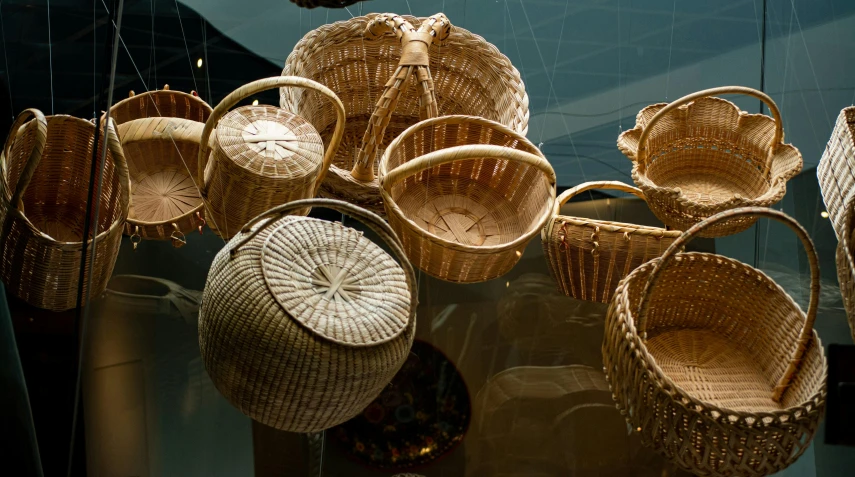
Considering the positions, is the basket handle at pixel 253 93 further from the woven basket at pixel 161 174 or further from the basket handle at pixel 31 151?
the basket handle at pixel 31 151

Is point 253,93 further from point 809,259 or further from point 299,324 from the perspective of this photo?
point 809,259

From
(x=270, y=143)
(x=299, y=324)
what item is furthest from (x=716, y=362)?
(x=270, y=143)

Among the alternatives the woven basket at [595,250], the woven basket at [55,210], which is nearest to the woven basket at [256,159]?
the woven basket at [55,210]

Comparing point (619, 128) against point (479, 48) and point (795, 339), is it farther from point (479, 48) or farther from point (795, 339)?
point (795, 339)

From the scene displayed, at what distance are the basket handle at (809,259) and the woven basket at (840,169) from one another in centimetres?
8

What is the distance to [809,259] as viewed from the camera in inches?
90.6

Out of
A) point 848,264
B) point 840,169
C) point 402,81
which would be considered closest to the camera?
point 848,264

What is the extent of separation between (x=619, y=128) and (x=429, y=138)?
2.38 ft

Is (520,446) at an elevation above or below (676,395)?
below

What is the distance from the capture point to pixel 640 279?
2469mm

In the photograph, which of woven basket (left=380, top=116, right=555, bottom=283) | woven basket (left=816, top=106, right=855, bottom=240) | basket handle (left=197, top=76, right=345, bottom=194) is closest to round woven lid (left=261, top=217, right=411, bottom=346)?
woven basket (left=380, top=116, right=555, bottom=283)

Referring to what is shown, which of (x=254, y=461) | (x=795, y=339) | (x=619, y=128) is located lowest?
(x=254, y=461)

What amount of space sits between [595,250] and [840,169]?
686 mm

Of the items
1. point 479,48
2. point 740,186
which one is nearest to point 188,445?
point 479,48
